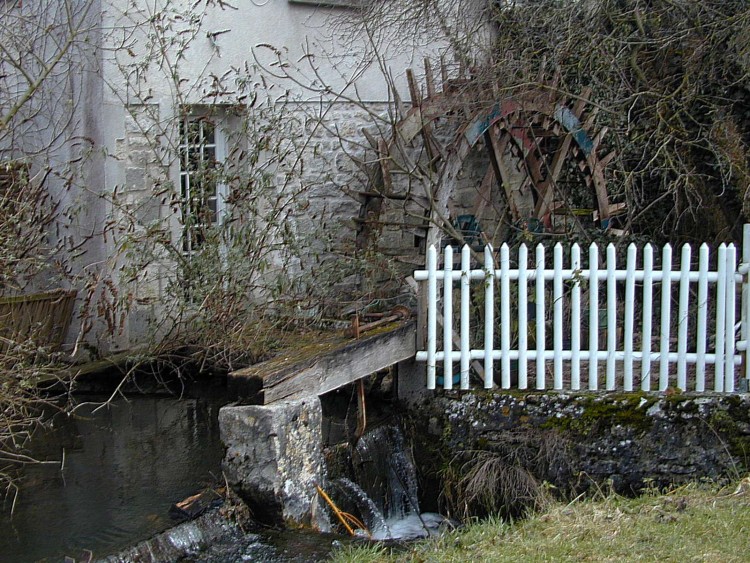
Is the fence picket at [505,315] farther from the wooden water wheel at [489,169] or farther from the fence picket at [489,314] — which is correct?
the wooden water wheel at [489,169]

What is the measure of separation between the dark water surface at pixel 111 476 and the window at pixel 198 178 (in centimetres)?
149

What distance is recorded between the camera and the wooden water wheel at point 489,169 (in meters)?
8.11

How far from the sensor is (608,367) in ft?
21.2

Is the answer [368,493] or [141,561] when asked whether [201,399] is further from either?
[141,561]

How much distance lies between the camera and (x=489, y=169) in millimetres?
9297

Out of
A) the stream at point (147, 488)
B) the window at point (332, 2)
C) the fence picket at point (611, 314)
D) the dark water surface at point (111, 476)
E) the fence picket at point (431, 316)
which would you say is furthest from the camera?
the window at point (332, 2)

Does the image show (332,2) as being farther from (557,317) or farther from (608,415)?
(608,415)

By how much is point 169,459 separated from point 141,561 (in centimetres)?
176

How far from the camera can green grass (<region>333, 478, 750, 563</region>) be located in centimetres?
436

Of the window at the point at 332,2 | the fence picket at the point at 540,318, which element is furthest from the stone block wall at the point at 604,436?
the window at the point at 332,2

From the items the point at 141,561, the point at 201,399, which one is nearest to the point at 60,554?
the point at 141,561

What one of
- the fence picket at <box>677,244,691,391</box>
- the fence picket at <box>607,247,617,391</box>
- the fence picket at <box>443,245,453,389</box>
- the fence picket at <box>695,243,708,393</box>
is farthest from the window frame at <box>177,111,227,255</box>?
the fence picket at <box>695,243,708,393</box>

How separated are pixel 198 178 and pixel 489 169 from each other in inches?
120

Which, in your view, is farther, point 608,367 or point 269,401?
point 608,367
